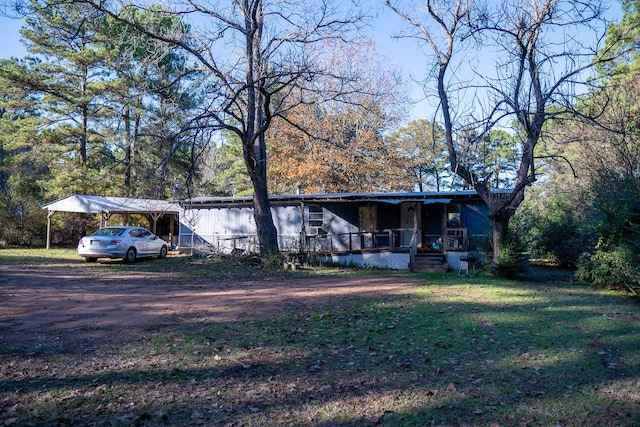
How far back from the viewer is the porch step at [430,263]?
52.1 ft

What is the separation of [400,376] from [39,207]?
2810 cm

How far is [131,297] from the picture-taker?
966 cm

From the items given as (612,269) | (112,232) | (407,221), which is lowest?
(612,269)

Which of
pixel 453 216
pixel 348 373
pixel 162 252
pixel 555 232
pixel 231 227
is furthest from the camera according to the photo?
pixel 231 227

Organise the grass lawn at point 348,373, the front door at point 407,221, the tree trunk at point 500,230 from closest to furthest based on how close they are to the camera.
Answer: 1. the grass lawn at point 348,373
2. the tree trunk at point 500,230
3. the front door at point 407,221

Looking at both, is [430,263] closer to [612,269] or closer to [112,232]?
[612,269]

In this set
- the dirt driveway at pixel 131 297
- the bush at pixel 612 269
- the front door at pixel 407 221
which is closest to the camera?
the dirt driveway at pixel 131 297

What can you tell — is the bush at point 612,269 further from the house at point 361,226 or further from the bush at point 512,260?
the house at point 361,226

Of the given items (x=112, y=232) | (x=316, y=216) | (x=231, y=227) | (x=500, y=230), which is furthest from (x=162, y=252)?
(x=500, y=230)

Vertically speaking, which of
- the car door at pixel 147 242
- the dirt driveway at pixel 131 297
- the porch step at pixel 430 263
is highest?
the car door at pixel 147 242

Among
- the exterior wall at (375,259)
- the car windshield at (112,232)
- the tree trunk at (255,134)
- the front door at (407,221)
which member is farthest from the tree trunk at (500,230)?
the car windshield at (112,232)

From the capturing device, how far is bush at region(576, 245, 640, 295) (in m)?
10.0

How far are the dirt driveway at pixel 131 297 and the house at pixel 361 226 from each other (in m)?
4.04

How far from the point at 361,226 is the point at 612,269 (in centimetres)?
1066
